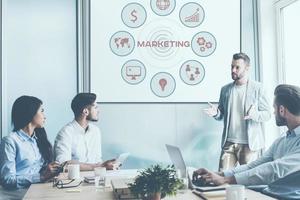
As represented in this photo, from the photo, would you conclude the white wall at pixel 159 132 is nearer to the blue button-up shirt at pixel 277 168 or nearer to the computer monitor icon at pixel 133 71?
the computer monitor icon at pixel 133 71

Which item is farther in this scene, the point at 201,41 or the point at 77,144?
the point at 201,41

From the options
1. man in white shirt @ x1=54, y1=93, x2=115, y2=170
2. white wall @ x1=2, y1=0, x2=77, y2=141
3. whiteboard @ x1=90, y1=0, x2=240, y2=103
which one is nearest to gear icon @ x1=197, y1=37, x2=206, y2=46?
whiteboard @ x1=90, y1=0, x2=240, y2=103

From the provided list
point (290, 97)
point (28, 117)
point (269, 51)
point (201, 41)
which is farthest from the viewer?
point (269, 51)

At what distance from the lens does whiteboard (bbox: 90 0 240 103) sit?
460cm

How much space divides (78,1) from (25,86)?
101 cm

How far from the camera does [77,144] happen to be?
12.0 feet

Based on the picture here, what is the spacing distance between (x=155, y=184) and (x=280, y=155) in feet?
3.50

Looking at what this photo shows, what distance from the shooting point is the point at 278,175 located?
235 centimetres

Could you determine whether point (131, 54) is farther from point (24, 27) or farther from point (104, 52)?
point (24, 27)

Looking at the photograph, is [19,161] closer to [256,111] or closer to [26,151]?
[26,151]

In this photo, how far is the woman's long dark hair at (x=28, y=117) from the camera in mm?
3176

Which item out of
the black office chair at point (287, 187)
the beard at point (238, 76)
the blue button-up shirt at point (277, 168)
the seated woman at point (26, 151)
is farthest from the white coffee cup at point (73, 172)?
the beard at point (238, 76)

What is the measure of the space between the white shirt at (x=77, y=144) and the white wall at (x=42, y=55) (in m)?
0.73

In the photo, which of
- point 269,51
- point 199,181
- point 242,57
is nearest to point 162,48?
point 242,57
